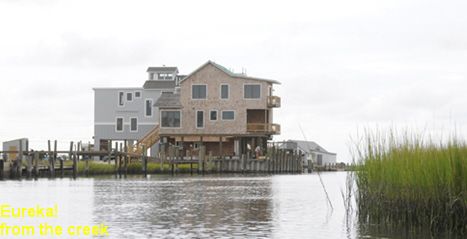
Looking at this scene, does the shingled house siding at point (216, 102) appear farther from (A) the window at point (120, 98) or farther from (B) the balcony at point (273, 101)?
(A) the window at point (120, 98)

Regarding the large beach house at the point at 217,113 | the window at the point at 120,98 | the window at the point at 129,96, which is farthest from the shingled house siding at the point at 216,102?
the window at the point at 120,98

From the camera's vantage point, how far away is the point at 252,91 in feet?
287

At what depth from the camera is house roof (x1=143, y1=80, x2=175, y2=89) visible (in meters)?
99.0

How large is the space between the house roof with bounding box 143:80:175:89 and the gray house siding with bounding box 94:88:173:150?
40.1 inches

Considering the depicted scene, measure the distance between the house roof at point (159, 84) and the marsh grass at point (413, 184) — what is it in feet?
251

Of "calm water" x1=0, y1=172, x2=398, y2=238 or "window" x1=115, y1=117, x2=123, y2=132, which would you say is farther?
"window" x1=115, y1=117, x2=123, y2=132

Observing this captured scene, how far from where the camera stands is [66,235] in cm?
2170

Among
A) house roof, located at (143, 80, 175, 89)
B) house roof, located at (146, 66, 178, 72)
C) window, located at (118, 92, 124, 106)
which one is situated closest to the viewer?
window, located at (118, 92, 124, 106)

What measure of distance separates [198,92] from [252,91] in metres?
5.99

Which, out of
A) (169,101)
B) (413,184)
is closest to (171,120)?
(169,101)

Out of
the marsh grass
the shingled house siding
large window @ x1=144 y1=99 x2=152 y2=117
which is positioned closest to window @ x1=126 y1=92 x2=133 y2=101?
large window @ x1=144 y1=99 x2=152 y2=117

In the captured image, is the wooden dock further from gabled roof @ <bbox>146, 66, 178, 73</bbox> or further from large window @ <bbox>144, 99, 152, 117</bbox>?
gabled roof @ <bbox>146, 66, 178, 73</bbox>

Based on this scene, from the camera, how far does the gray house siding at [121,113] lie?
96.7m

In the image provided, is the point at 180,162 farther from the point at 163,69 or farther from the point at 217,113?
the point at 163,69
